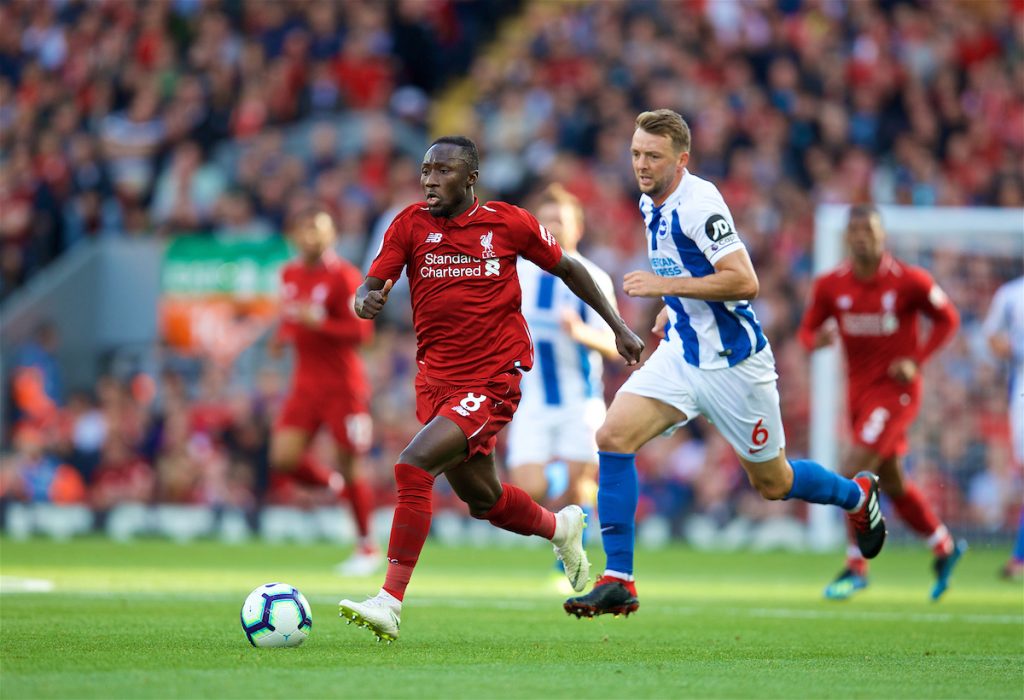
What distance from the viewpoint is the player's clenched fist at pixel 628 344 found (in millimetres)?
7785

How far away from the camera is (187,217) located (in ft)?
70.4

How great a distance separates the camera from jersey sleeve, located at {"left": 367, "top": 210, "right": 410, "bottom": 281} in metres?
7.41

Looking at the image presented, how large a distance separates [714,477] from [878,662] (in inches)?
423

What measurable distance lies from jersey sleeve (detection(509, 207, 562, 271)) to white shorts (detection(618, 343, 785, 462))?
0.82 meters

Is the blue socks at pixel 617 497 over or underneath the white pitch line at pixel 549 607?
over

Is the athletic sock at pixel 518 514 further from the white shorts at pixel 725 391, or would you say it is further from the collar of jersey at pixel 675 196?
the collar of jersey at pixel 675 196

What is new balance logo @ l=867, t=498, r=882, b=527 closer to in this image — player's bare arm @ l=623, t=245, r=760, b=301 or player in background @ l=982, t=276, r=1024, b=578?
player's bare arm @ l=623, t=245, r=760, b=301

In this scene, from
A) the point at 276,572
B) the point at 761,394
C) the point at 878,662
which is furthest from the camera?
the point at 276,572

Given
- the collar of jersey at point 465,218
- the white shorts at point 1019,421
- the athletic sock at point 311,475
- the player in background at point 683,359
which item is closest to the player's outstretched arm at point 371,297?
the collar of jersey at point 465,218

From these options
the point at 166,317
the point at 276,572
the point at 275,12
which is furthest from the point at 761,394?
the point at 275,12

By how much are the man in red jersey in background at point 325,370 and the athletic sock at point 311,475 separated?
0.01 metres

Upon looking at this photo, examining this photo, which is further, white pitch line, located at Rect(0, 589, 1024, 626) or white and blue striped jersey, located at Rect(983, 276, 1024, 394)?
white and blue striped jersey, located at Rect(983, 276, 1024, 394)

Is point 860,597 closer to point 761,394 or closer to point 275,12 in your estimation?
point 761,394

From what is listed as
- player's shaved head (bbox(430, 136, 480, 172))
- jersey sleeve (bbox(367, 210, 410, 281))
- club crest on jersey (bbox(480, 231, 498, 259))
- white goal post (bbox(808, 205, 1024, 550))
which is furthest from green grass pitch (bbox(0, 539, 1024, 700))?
white goal post (bbox(808, 205, 1024, 550))
